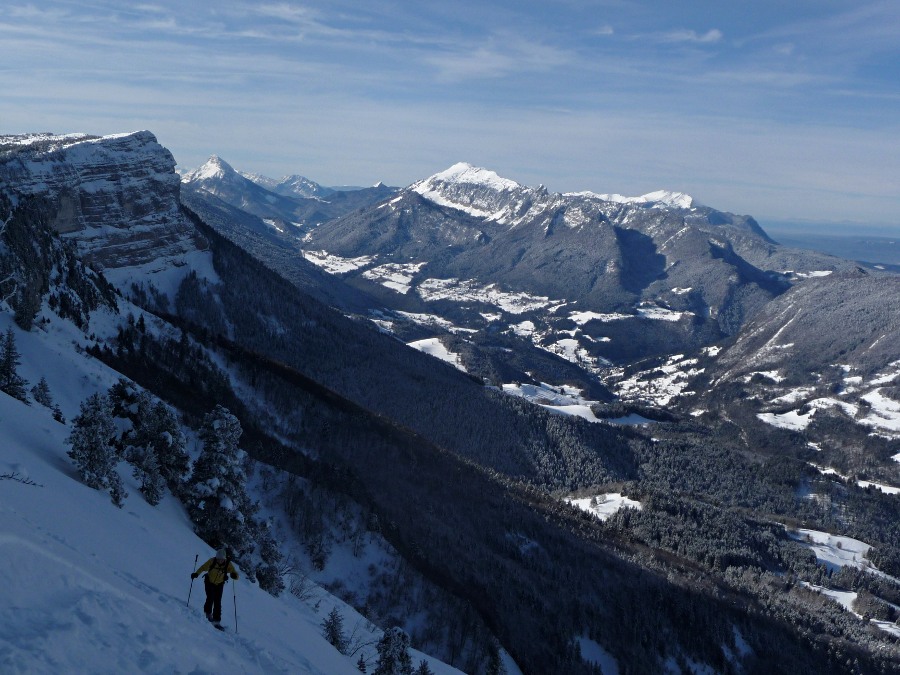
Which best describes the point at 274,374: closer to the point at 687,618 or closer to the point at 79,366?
the point at 79,366

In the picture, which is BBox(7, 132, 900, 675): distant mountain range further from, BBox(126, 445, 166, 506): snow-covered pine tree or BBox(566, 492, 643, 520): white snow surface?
BBox(126, 445, 166, 506): snow-covered pine tree

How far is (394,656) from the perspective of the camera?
33750 mm

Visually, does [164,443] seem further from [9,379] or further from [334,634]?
[334,634]

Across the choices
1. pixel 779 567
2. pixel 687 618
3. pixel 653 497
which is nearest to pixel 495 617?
pixel 687 618

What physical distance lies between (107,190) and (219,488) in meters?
161

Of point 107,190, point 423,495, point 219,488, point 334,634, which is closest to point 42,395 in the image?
point 219,488

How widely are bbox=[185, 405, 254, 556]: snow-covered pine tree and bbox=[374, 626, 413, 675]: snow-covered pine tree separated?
12.1 m

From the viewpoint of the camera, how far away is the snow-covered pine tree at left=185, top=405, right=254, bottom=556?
4081cm

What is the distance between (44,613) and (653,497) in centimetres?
15288

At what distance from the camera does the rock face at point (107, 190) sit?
154500mm

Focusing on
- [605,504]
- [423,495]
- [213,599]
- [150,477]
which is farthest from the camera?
[605,504]

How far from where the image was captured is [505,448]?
7156 inches

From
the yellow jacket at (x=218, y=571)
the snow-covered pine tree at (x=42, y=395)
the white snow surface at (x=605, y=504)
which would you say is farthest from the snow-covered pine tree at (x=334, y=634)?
the white snow surface at (x=605, y=504)

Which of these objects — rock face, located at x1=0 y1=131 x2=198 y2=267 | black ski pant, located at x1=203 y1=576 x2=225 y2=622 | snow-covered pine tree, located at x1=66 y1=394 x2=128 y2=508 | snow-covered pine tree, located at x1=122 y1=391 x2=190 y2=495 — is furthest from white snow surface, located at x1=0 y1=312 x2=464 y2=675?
rock face, located at x1=0 y1=131 x2=198 y2=267
